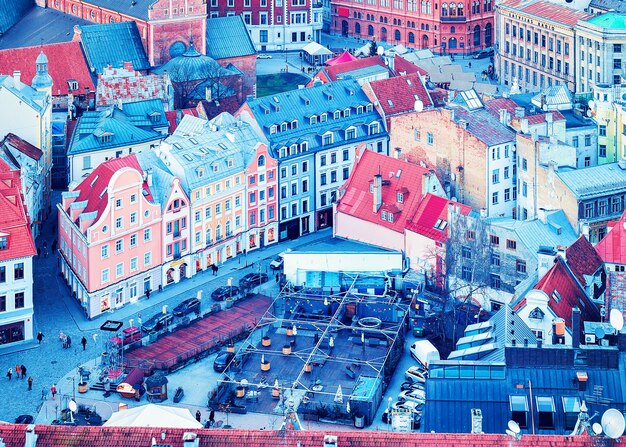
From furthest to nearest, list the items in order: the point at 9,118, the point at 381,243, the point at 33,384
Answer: the point at 9,118 → the point at 381,243 → the point at 33,384

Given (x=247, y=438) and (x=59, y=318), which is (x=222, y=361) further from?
(x=247, y=438)

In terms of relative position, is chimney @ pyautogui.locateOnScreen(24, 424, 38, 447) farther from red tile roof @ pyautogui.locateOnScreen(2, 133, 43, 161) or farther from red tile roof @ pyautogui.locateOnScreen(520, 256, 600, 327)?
red tile roof @ pyautogui.locateOnScreen(2, 133, 43, 161)

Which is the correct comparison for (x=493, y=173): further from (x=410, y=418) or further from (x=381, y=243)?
(x=410, y=418)

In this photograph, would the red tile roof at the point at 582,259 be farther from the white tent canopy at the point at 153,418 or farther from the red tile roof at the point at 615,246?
the white tent canopy at the point at 153,418

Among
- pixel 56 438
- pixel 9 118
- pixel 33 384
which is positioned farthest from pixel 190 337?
pixel 56 438

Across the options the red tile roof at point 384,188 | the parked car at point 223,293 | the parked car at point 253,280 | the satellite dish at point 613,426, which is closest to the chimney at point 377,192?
the red tile roof at point 384,188

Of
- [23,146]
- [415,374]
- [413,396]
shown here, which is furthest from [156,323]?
[23,146]

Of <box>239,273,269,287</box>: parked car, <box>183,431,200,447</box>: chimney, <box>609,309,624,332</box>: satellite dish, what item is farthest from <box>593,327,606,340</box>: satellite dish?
<box>239,273,269,287</box>: parked car
